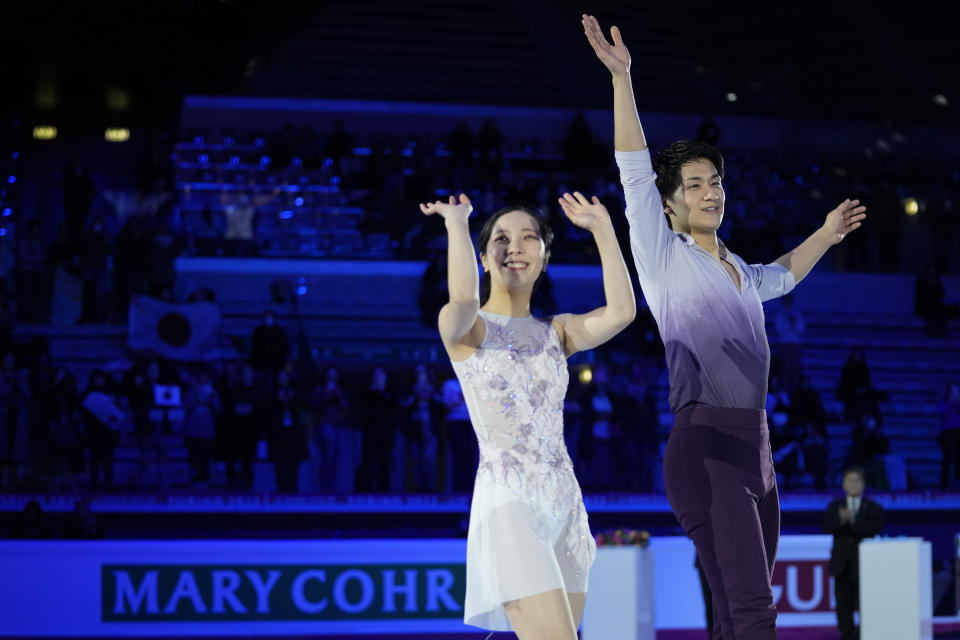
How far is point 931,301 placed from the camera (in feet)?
52.5

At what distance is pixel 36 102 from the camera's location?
64.5 ft

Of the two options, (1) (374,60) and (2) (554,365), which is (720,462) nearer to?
(2) (554,365)

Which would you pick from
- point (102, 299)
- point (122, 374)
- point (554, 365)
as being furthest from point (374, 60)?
point (554, 365)

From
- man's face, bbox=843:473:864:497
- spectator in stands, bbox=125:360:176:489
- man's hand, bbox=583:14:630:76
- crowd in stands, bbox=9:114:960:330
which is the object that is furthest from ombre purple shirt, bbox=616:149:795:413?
crowd in stands, bbox=9:114:960:330

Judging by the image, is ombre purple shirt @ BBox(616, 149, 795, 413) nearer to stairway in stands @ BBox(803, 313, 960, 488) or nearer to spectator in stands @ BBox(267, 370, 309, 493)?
spectator in stands @ BBox(267, 370, 309, 493)

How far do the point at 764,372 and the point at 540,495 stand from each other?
0.76 metres

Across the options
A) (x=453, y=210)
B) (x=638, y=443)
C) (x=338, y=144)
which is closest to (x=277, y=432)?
(x=638, y=443)

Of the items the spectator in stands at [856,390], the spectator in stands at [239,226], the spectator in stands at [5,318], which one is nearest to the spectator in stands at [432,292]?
the spectator in stands at [239,226]

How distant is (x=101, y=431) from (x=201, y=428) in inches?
38.3

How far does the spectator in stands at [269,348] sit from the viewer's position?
12172 mm

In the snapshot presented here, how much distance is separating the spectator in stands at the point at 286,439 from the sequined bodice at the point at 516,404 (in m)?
7.94

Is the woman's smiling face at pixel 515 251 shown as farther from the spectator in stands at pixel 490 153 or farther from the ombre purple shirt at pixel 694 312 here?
the spectator in stands at pixel 490 153

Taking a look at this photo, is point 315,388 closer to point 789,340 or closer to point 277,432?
point 277,432

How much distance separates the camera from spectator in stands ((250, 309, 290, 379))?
12.2m
